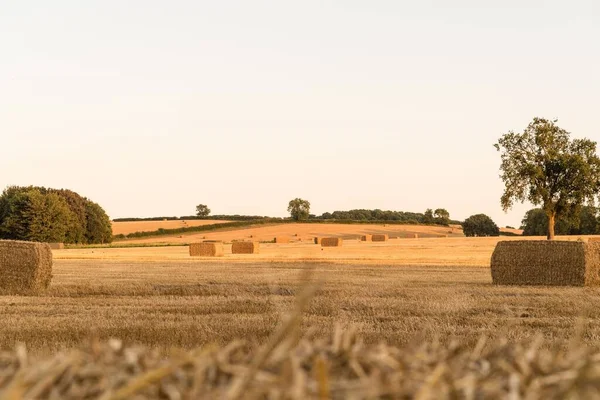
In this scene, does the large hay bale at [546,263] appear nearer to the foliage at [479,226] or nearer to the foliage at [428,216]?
the foliage at [479,226]

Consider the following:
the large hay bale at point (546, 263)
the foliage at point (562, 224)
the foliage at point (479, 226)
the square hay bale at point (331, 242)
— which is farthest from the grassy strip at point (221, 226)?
the large hay bale at point (546, 263)

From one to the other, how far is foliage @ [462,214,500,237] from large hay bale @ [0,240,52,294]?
2867 inches

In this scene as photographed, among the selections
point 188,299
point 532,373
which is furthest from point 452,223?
point 532,373

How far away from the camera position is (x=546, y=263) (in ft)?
68.4

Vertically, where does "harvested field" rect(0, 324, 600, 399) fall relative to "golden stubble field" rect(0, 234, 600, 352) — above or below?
above

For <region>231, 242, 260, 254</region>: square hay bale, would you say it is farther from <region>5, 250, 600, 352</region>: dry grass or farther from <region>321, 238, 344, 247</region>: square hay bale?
<region>5, 250, 600, 352</region>: dry grass

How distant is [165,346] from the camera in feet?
28.9

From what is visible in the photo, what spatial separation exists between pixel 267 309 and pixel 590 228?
7687 centimetres

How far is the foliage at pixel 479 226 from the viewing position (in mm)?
88250

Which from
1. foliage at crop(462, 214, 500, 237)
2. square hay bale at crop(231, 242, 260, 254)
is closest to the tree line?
square hay bale at crop(231, 242, 260, 254)

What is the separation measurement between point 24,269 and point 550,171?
40.8 meters

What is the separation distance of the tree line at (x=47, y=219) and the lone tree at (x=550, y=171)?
41590 mm

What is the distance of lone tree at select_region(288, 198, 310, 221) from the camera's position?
98894mm

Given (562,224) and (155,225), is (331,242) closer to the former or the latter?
(155,225)
